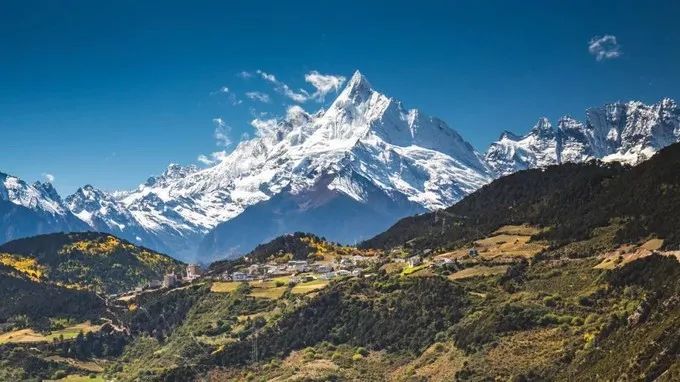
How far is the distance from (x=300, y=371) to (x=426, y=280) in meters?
37.5

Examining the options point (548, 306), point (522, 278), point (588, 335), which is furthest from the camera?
point (522, 278)

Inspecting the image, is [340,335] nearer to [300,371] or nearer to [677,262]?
[300,371]

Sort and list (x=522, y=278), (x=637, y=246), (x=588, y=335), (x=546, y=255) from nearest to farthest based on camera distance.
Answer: (x=588, y=335)
(x=637, y=246)
(x=522, y=278)
(x=546, y=255)

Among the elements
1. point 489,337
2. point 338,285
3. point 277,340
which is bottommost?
point 489,337

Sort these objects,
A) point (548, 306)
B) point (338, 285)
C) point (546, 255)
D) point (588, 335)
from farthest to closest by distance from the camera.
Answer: point (338, 285)
point (546, 255)
point (548, 306)
point (588, 335)

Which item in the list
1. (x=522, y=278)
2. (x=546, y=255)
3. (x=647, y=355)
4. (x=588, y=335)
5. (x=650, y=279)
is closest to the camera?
(x=647, y=355)

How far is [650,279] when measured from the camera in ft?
413

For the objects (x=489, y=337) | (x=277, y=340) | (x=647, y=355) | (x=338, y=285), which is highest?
(x=338, y=285)

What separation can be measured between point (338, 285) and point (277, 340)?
1111 inches

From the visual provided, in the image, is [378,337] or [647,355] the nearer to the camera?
[647,355]

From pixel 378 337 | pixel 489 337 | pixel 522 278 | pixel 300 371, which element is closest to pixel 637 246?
pixel 522 278

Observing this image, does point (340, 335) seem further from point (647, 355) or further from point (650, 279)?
point (647, 355)

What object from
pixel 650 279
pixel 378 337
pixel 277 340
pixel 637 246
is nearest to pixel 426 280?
pixel 378 337

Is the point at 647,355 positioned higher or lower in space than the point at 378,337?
Result: lower
